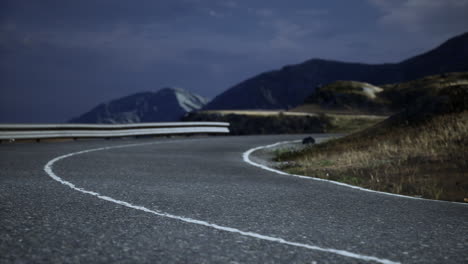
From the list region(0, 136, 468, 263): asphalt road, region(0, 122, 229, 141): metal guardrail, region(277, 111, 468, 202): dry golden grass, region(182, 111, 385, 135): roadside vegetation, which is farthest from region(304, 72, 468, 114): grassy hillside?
region(0, 136, 468, 263): asphalt road

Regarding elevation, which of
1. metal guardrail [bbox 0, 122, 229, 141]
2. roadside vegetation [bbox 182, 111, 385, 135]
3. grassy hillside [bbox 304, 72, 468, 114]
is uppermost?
grassy hillside [bbox 304, 72, 468, 114]

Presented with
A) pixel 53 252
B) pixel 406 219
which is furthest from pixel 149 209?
pixel 406 219

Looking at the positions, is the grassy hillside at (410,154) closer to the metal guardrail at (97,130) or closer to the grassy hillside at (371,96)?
the metal guardrail at (97,130)

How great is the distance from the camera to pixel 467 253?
4387mm

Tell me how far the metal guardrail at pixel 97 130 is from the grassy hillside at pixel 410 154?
36.2 feet

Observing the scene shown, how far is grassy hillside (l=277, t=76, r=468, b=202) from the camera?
31.1 feet

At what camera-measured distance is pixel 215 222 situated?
5457 mm

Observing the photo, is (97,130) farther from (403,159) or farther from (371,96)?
(371,96)

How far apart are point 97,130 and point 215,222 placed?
62.4ft

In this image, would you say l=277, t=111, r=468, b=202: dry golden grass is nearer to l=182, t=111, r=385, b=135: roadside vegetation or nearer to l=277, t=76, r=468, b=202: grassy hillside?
l=277, t=76, r=468, b=202: grassy hillside

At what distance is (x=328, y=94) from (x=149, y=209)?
8631 cm

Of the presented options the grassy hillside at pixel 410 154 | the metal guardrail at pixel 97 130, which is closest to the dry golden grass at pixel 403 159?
the grassy hillside at pixel 410 154

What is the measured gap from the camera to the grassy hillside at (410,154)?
9469 millimetres

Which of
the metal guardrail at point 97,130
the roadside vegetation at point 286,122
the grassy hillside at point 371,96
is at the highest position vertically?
the grassy hillside at point 371,96
